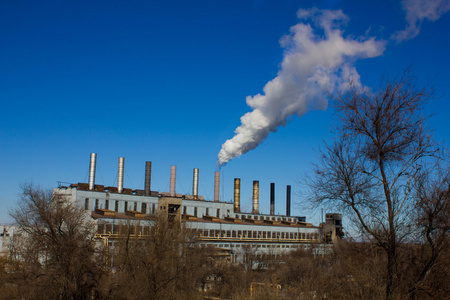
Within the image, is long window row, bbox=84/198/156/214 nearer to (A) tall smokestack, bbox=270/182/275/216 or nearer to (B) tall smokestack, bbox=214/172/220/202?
(B) tall smokestack, bbox=214/172/220/202

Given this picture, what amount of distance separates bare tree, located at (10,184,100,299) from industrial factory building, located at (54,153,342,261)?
17344 mm

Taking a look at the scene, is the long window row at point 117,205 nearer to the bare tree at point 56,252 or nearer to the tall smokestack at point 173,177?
the tall smokestack at point 173,177

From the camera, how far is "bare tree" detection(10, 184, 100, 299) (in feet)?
71.7

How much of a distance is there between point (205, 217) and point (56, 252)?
38.1 meters

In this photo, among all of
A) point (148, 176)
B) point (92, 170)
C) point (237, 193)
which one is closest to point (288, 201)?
point (237, 193)

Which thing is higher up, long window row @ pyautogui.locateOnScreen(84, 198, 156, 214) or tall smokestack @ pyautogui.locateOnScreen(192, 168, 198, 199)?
tall smokestack @ pyautogui.locateOnScreen(192, 168, 198, 199)

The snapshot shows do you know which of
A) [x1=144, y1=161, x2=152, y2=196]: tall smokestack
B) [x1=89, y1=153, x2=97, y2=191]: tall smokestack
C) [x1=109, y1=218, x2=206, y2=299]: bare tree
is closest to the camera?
[x1=109, y1=218, x2=206, y2=299]: bare tree

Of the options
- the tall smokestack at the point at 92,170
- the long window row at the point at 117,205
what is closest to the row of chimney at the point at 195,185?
the tall smokestack at the point at 92,170

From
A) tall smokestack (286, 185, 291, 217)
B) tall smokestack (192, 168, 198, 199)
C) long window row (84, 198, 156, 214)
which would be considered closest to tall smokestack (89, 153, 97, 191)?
long window row (84, 198, 156, 214)

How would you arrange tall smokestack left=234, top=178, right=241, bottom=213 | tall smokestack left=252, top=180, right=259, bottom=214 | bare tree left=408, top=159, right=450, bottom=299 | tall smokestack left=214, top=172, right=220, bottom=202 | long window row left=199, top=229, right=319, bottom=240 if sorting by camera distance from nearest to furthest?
1. bare tree left=408, top=159, right=450, bottom=299
2. long window row left=199, top=229, right=319, bottom=240
3. tall smokestack left=214, top=172, right=220, bottom=202
4. tall smokestack left=234, top=178, right=241, bottom=213
5. tall smokestack left=252, top=180, right=259, bottom=214

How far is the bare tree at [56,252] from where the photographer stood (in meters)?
21.8

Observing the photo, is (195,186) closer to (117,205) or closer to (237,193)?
(237,193)

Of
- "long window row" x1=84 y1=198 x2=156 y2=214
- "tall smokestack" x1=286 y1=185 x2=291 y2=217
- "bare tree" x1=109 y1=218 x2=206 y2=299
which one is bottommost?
"bare tree" x1=109 y1=218 x2=206 y2=299

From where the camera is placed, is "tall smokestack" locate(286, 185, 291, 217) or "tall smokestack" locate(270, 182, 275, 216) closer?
"tall smokestack" locate(270, 182, 275, 216)
